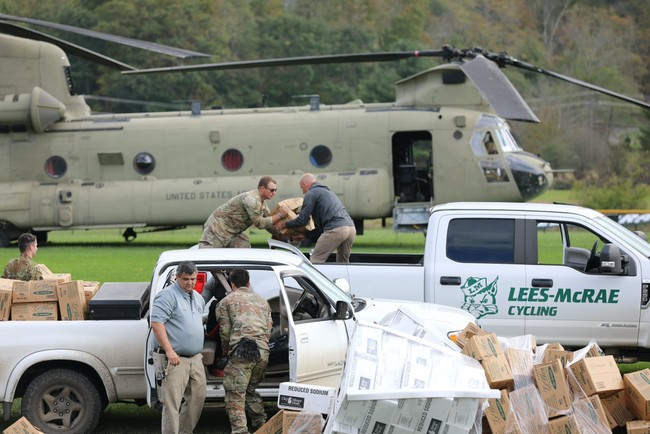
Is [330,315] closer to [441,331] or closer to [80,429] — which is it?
[441,331]

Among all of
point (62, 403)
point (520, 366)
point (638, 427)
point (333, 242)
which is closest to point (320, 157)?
point (333, 242)

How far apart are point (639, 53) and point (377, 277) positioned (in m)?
81.1

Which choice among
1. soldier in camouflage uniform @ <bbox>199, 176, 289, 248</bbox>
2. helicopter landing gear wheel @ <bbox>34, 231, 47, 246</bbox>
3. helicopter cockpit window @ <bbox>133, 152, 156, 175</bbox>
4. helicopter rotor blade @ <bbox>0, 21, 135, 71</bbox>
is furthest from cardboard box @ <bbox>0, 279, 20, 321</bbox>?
helicopter landing gear wheel @ <bbox>34, 231, 47, 246</bbox>

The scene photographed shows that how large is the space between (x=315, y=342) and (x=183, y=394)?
1.15 metres

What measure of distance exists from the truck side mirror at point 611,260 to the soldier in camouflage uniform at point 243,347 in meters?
3.82

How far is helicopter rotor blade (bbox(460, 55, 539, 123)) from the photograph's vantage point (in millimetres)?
17766

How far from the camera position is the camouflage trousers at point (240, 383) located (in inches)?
357

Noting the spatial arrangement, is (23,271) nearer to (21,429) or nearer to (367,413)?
(21,429)

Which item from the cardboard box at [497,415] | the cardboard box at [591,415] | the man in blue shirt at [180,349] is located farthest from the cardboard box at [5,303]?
the cardboard box at [591,415]

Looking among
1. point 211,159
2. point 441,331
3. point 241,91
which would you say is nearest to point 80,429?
point 441,331

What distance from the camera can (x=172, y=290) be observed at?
9.07 meters

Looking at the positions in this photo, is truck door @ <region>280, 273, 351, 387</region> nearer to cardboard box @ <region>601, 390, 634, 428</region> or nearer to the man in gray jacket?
cardboard box @ <region>601, 390, 634, 428</region>

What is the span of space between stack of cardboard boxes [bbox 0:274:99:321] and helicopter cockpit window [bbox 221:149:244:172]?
15.6 meters

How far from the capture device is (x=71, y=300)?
32.7ft
